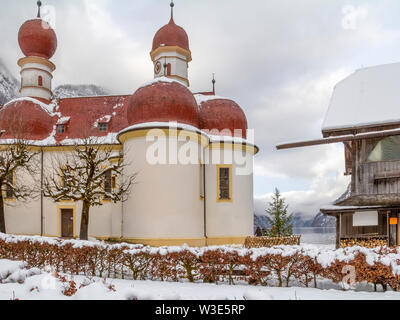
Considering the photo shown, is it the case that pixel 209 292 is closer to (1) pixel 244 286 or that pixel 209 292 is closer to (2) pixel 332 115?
(1) pixel 244 286

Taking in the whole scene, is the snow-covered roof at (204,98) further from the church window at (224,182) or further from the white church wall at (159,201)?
the white church wall at (159,201)

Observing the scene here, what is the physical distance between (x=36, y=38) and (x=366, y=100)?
21974 mm

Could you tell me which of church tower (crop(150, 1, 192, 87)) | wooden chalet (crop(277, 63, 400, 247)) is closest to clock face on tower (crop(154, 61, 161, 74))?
church tower (crop(150, 1, 192, 87))

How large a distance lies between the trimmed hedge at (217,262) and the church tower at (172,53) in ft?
54.6

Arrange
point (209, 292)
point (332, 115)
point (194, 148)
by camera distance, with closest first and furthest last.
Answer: point (209, 292) < point (332, 115) < point (194, 148)

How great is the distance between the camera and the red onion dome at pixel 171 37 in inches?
1003

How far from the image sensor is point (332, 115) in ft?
43.9

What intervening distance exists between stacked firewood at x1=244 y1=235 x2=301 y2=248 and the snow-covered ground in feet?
25.6

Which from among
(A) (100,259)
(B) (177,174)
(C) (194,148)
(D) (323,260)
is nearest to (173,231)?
(B) (177,174)

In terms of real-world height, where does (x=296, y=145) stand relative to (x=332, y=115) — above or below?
below

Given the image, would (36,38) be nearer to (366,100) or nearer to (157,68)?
(157,68)

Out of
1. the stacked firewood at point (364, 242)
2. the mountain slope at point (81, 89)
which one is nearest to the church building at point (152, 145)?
the stacked firewood at point (364, 242)

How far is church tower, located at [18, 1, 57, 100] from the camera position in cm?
2500

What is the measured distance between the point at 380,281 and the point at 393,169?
18.5 ft
